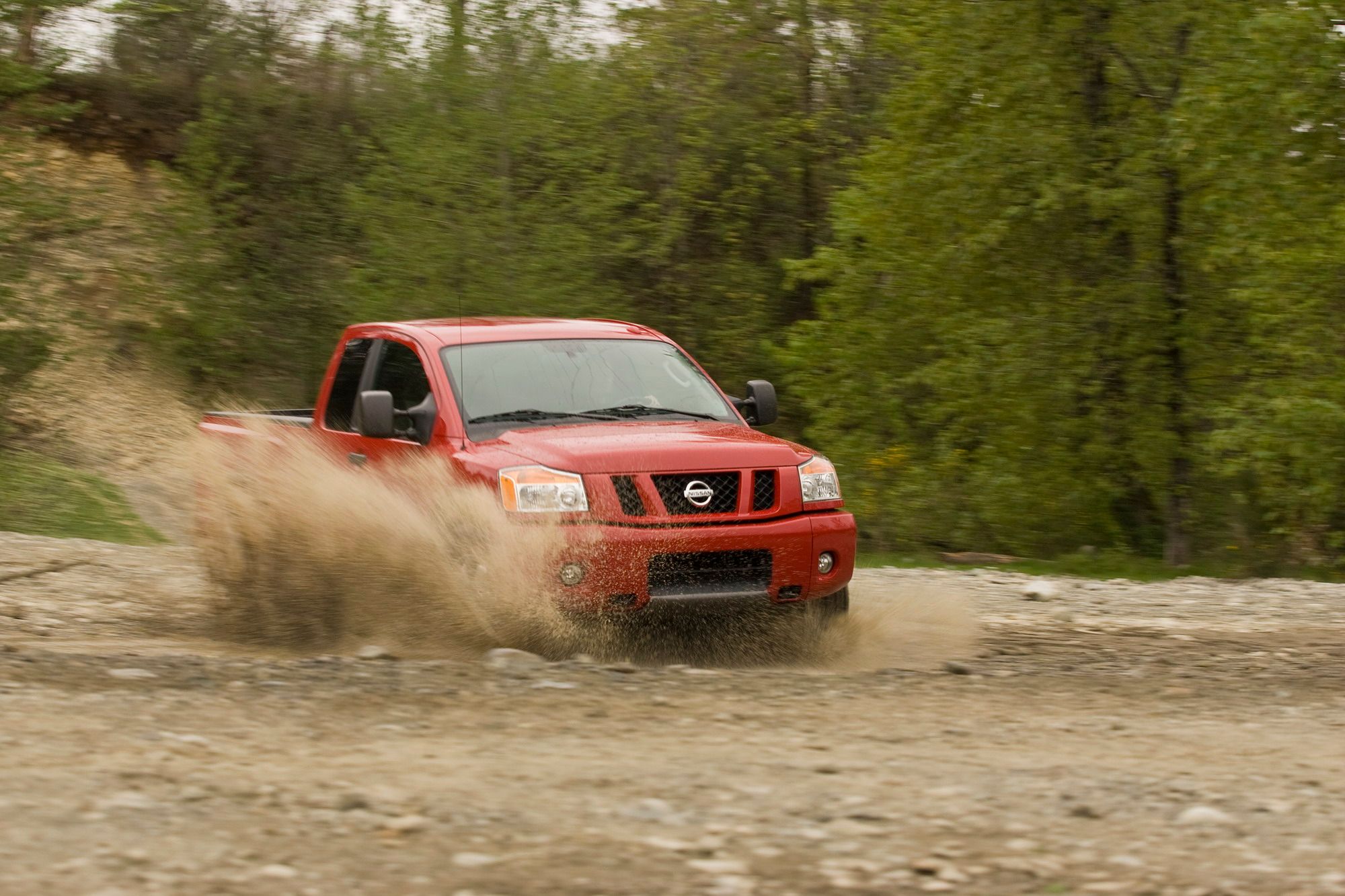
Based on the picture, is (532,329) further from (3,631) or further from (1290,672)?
(1290,672)

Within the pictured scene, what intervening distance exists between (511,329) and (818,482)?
2123mm

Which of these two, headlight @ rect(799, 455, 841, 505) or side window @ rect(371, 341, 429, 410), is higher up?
side window @ rect(371, 341, 429, 410)

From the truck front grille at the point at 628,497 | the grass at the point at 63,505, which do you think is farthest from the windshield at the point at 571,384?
the grass at the point at 63,505

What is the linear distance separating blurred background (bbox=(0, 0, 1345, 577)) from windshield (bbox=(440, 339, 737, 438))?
2.62 meters

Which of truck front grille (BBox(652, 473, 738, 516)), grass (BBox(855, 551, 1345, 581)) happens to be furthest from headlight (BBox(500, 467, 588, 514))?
grass (BBox(855, 551, 1345, 581))

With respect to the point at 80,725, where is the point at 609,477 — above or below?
above

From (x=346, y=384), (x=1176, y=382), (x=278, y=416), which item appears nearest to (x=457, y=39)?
(x=1176, y=382)

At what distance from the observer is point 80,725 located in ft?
18.8

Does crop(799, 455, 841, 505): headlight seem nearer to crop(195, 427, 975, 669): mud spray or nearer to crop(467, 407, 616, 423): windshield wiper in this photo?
crop(195, 427, 975, 669): mud spray

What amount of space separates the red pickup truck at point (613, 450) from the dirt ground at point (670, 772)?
48 cm

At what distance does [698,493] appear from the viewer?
7.52 metres

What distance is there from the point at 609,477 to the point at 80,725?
266cm

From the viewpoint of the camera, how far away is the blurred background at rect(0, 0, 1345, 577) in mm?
16359

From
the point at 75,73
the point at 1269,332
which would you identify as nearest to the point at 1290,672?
the point at 1269,332
